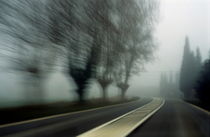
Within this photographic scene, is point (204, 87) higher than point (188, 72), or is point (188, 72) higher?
point (188, 72)

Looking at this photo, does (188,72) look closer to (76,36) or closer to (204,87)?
(204,87)

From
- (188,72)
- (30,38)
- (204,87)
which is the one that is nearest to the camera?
(30,38)

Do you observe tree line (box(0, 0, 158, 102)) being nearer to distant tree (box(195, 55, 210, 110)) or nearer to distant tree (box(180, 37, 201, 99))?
distant tree (box(195, 55, 210, 110))

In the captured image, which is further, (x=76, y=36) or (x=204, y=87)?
(x=204, y=87)

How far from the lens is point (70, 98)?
81.5ft

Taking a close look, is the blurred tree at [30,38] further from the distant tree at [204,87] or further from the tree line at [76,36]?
the distant tree at [204,87]

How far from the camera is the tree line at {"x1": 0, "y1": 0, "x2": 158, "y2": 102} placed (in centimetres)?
1667

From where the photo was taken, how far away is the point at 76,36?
22953mm

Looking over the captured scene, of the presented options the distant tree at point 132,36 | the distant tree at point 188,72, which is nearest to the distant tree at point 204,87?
the distant tree at point 132,36

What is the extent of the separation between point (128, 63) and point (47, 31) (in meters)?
21.3

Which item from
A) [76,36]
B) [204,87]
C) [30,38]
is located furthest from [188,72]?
[30,38]

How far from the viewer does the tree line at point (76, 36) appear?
54.7ft

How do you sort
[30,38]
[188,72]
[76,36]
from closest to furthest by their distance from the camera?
1. [30,38]
2. [76,36]
3. [188,72]

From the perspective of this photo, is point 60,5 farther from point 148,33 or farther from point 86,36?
point 148,33
